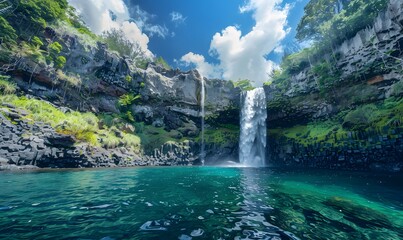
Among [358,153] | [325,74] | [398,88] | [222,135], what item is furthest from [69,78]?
[398,88]

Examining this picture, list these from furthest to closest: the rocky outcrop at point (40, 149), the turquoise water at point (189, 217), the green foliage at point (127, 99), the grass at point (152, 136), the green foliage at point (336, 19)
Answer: the green foliage at point (127, 99)
the grass at point (152, 136)
the green foliage at point (336, 19)
the rocky outcrop at point (40, 149)
the turquoise water at point (189, 217)

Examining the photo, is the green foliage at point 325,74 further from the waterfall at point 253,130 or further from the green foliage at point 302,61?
the waterfall at point 253,130

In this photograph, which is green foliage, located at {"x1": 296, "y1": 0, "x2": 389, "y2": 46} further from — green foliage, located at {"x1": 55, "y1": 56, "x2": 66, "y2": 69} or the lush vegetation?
green foliage, located at {"x1": 55, "y1": 56, "x2": 66, "y2": 69}

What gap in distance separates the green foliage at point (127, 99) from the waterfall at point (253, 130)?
2061 cm

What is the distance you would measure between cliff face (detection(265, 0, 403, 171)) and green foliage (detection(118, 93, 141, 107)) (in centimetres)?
2498

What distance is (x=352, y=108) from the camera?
24.9 m

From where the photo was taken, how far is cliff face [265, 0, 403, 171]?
1880 cm

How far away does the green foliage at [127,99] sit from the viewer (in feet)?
109

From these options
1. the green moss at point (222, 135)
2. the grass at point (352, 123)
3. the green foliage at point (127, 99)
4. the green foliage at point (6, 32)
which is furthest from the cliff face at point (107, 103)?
the grass at point (352, 123)

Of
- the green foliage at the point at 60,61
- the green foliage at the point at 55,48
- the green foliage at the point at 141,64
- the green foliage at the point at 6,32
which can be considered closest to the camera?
the green foliage at the point at 6,32

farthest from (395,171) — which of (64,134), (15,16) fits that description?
(15,16)

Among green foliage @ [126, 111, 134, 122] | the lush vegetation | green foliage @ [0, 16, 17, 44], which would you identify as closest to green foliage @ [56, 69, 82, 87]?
green foliage @ [0, 16, 17, 44]

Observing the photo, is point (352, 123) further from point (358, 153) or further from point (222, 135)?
point (222, 135)

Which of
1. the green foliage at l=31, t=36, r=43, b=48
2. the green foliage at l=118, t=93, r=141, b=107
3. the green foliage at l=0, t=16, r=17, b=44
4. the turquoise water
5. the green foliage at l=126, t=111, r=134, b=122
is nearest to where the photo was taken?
the turquoise water
